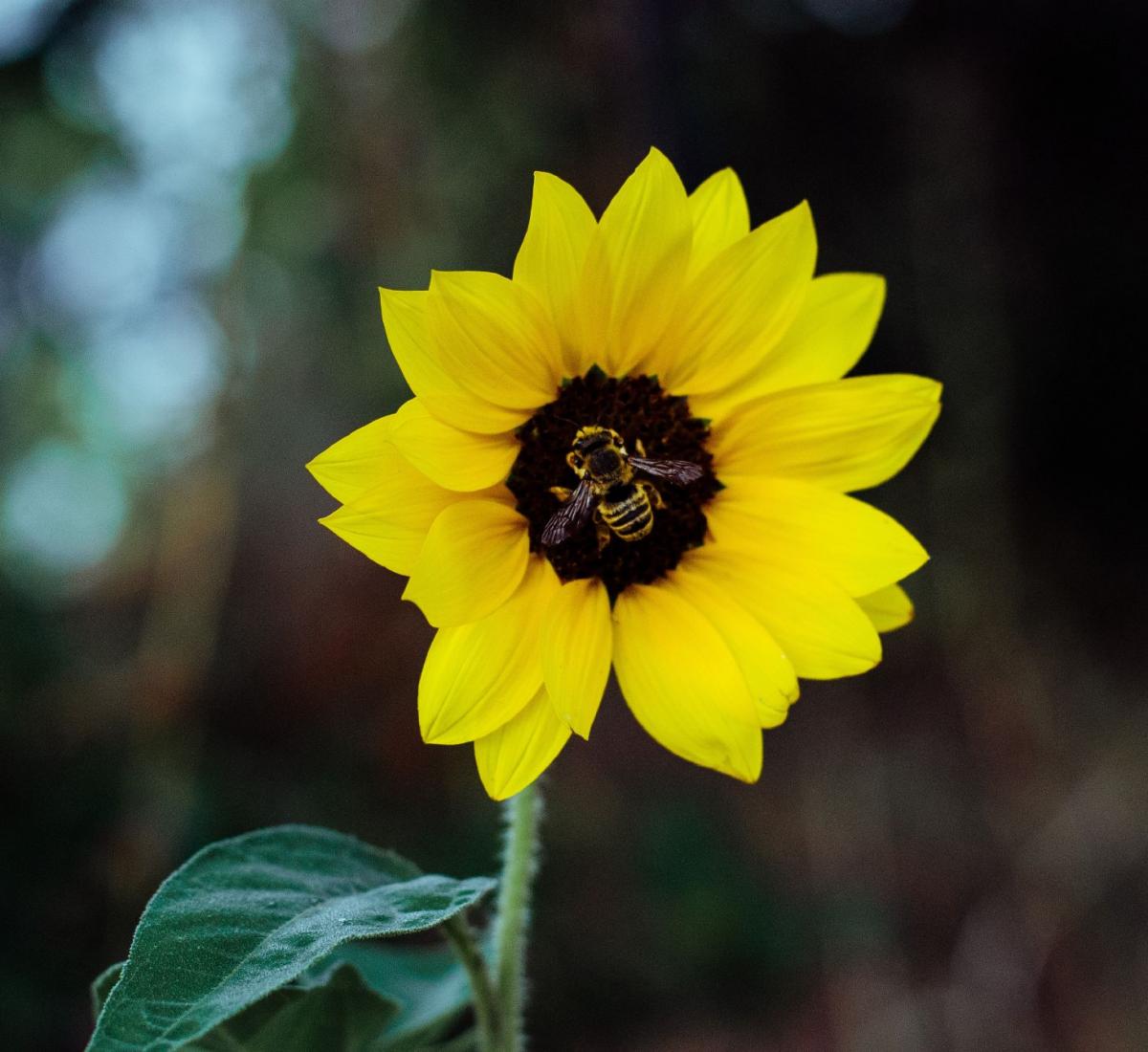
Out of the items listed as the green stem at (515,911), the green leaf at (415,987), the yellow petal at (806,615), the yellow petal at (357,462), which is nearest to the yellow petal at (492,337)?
the yellow petal at (357,462)

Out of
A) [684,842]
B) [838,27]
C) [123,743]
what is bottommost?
[684,842]

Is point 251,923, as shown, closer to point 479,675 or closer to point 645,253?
point 479,675

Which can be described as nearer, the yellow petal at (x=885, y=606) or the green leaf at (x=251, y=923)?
the green leaf at (x=251, y=923)

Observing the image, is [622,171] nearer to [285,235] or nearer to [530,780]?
[285,235]

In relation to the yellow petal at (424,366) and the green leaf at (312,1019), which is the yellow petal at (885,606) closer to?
the yellow petal at (424,366)

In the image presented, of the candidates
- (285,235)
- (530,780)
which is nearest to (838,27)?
(285,235)

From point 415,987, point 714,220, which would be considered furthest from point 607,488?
point 415,987
